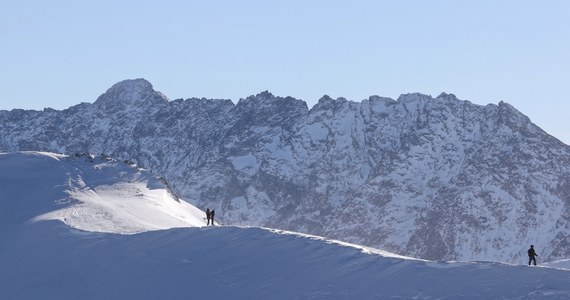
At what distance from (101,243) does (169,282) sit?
858cm

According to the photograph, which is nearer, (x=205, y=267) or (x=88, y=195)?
(x=205, y=267)

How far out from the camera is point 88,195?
61.5 meters

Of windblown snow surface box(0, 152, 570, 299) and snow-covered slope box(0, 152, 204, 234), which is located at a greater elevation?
snow-covered slope box(0, 152, 204, 234)

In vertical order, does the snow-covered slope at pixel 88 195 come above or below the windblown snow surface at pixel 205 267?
above

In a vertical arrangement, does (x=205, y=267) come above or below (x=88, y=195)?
below

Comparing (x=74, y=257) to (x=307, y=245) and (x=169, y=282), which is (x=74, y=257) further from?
(x=307, y=245)

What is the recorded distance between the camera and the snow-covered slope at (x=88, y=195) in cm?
5216

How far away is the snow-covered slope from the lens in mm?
52156

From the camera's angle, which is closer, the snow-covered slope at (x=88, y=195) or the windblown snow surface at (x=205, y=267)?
the windblown snow surface at (x=205, y=267)

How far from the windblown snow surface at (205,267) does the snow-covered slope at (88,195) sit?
0.23 metres

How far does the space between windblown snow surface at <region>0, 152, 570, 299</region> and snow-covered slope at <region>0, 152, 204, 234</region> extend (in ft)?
0.77

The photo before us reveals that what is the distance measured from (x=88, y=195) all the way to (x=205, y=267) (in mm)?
26587

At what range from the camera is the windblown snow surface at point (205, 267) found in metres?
30.5

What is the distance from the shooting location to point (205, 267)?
36906 millimetres
